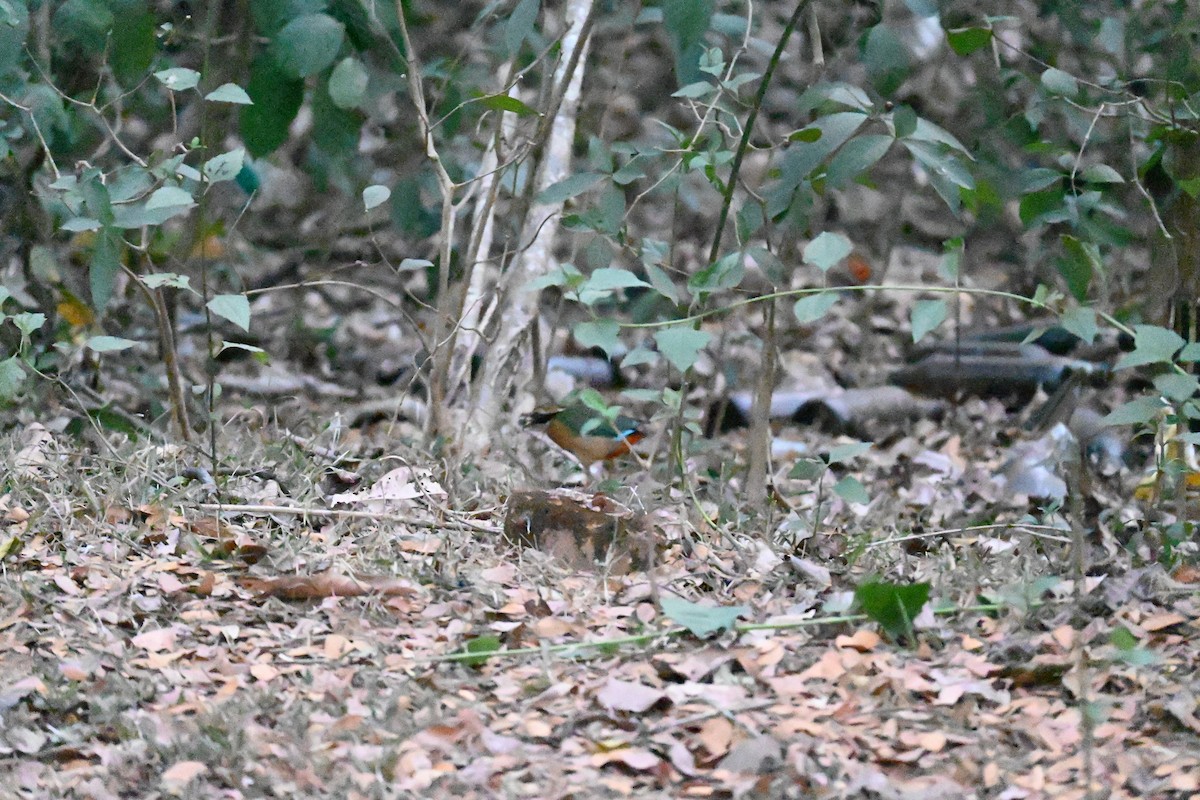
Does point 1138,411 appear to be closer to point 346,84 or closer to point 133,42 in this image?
point 346,84

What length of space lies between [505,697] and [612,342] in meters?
0.68

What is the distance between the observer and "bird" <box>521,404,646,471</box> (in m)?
3.37

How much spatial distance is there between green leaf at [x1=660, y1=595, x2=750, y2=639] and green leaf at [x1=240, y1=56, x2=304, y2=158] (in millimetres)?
1832

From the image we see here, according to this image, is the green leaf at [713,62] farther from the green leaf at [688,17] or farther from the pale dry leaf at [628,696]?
the pale dry leaf at [628,696]

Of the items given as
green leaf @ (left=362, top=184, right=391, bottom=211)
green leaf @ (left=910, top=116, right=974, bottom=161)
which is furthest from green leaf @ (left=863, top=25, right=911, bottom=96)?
green leaf @ (left=362, top=184, right=391, bottom=211)

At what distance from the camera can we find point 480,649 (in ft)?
6.90

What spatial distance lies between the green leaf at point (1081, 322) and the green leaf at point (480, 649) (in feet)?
3.59

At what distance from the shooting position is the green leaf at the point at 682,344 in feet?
7.45

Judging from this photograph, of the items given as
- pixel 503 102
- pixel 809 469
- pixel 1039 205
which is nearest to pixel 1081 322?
pixel 809 469

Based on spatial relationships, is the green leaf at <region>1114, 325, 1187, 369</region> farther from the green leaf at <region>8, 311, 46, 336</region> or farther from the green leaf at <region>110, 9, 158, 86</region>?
the green leaf at <region>110, 9, 158, 86</region>

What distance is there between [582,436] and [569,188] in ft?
2.78

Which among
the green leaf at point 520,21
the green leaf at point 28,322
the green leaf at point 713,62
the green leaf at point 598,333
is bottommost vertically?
the green leaf at point 28,322

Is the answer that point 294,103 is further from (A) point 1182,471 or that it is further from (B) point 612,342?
(A) point 1182,471

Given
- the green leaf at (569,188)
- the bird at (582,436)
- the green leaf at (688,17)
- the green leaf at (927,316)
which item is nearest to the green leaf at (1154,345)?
the green leaf at (927,316)
